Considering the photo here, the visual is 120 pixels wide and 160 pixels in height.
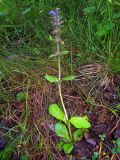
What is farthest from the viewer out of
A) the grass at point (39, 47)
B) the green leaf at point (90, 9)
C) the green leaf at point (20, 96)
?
the green leaf at point (90, 9)

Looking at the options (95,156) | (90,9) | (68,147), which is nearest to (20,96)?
(68,147)

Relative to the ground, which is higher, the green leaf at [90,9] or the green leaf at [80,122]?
the green leaf at [90,9]

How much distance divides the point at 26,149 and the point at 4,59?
2.27ft

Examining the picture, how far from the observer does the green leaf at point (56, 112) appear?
178 cm

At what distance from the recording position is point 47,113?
1.88 meters

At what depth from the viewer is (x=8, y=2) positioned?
2.64 m

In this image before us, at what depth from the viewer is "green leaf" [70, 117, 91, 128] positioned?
1741mm

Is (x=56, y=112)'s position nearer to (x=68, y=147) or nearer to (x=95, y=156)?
(x=68, y=147)

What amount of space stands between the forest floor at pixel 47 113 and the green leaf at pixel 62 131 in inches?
2.1

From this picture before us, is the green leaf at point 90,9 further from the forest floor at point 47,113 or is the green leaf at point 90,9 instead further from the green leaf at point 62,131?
the green leaf at point 62,131

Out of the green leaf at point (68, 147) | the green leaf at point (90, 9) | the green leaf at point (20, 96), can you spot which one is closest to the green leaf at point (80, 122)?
the green leaf at point (68, 147)

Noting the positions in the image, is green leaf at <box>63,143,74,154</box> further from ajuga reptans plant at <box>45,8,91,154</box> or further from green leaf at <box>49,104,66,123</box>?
green leaf at <box>49,104,66,123</box>

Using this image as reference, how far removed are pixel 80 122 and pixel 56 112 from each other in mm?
148

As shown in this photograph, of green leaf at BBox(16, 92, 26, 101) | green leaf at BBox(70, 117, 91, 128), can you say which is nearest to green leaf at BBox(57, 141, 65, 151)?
green leaf at BBox(70, 117, 91, 128)
